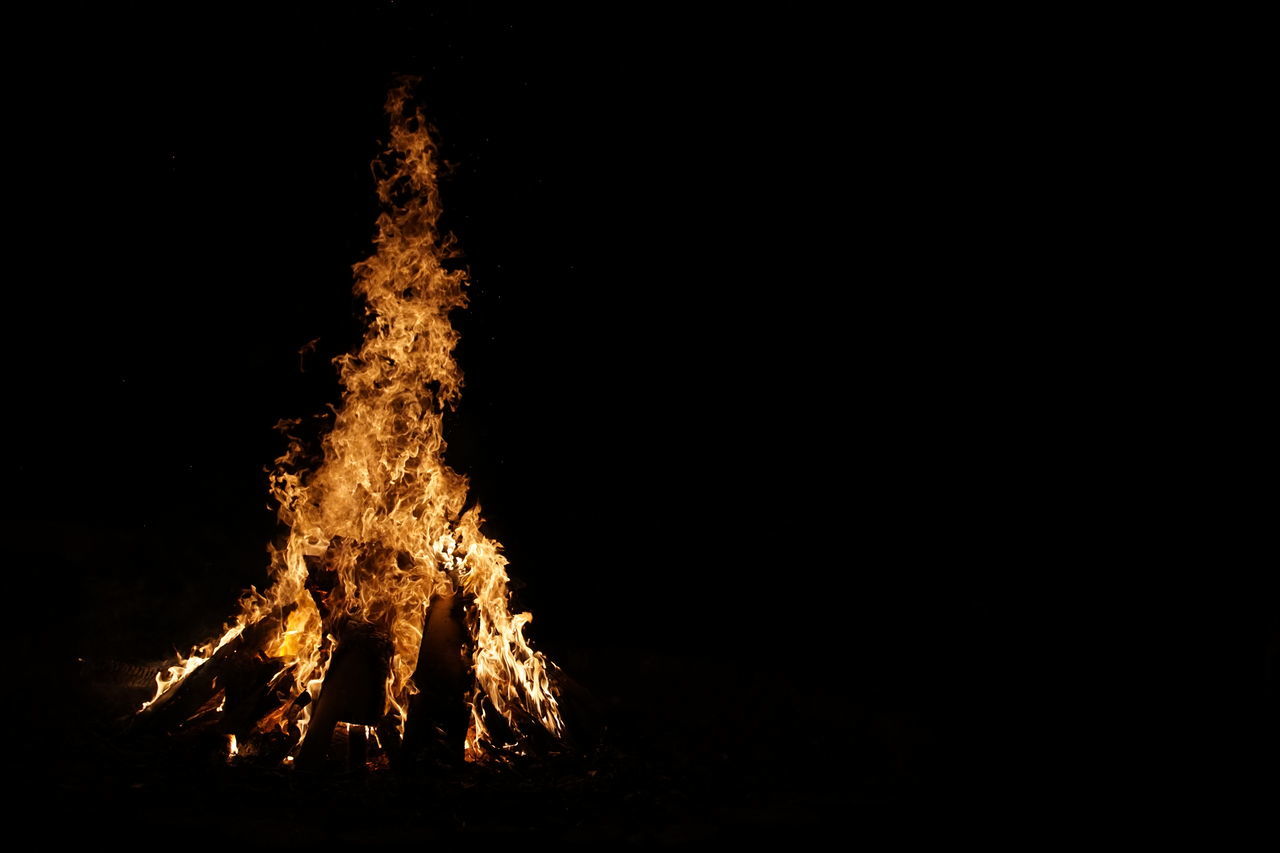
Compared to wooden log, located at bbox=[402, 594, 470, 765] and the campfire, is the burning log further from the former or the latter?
wooden log, located at bbox=[402, 594, 470, 765]

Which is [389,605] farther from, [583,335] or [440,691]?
[583,335]

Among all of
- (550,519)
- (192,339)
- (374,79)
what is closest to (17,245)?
(192,339)

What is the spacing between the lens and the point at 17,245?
31.1ft

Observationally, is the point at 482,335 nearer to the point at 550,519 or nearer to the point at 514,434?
the point at 514,434

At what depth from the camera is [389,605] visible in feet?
19.6

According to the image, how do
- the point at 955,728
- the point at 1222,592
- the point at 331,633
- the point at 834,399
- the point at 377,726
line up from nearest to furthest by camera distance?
1. the point at 377,726
2. the point at 331,633
3. the point at 955,728
4. the point at 1222,592
5. the point at 834,399

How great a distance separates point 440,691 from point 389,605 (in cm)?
71

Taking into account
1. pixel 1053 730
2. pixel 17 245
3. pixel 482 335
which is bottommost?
pixel 1053 730

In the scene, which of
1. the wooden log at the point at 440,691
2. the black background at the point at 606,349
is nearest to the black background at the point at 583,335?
the black background at the point at 606,349

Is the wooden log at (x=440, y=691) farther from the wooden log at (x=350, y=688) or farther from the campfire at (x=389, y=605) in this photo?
the wooden log at (x=350, y=688)

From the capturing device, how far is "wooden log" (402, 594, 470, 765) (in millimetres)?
5422

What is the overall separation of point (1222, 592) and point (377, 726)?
22.2 ft

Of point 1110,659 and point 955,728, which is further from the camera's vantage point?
point 1110,659

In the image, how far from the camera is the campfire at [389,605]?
5484 mm
